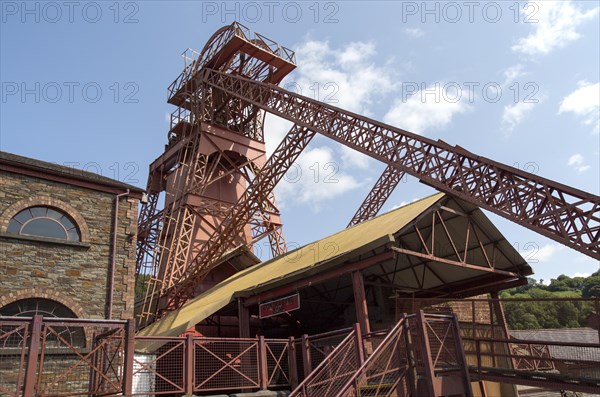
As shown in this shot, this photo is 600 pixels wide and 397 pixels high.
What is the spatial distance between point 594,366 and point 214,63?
23.2 metres

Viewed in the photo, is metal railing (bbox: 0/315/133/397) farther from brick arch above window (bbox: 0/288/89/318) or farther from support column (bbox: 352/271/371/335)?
support column (bbox: 352/271/371/335)

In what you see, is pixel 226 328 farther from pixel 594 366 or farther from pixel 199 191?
pixel 594 366

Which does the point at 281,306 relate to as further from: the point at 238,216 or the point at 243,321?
the point at 238,216

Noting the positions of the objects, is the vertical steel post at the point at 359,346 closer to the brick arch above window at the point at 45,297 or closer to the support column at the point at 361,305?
the support column at the point at 361,305

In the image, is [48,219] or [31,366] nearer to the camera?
[31,366]

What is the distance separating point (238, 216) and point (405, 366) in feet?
42.5

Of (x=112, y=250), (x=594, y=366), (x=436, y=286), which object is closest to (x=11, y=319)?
(x=112, y=250)

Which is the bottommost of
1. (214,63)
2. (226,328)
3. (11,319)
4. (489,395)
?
(489,395)

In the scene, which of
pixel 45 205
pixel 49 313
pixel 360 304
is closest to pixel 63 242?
pixel 45 205

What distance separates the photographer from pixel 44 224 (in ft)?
44.7

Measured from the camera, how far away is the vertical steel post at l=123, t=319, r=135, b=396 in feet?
29.9

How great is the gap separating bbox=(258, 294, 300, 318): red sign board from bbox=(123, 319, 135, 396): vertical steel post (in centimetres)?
563

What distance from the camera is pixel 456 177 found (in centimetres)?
1381

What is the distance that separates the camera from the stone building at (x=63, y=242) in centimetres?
1270
